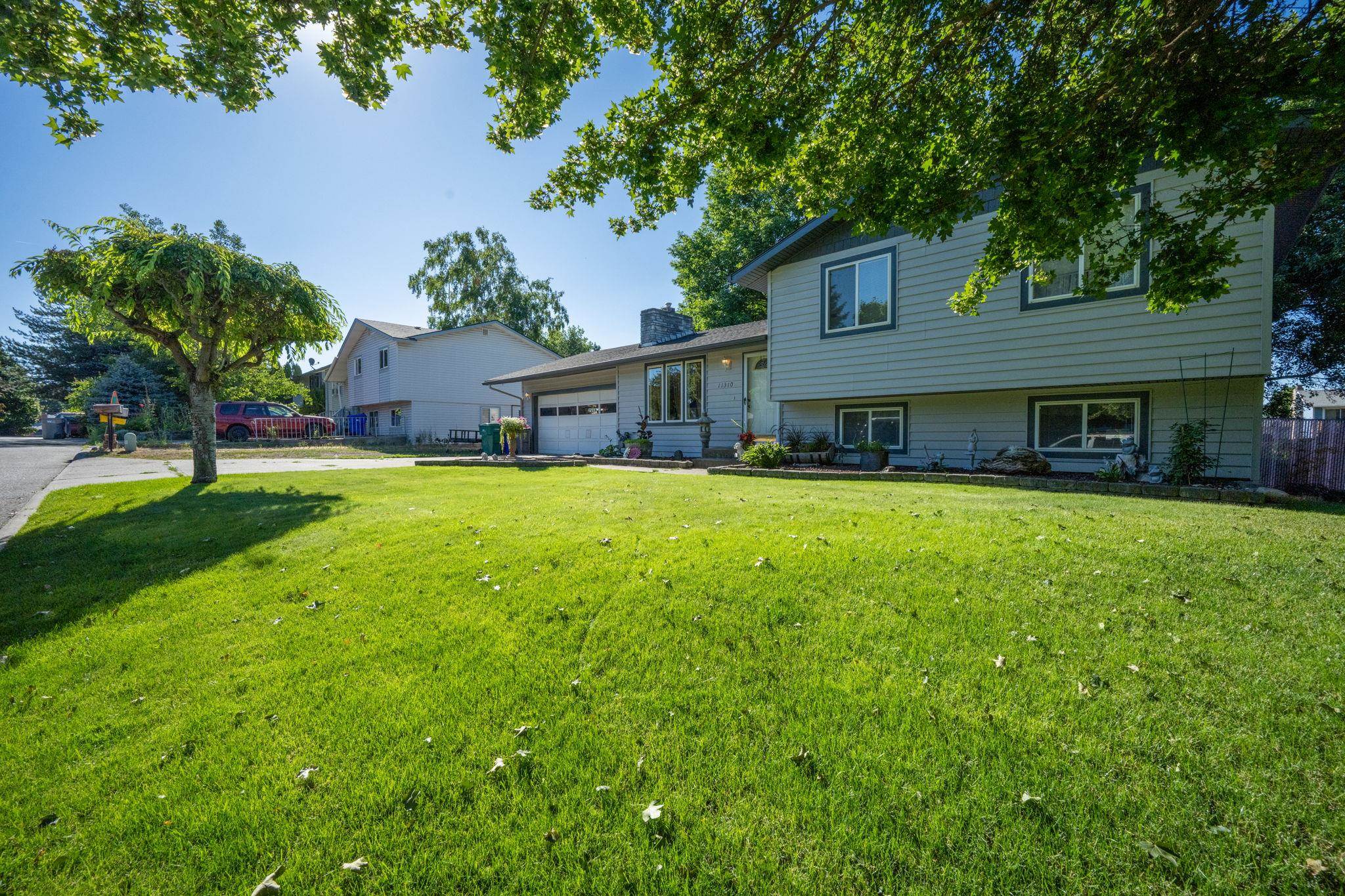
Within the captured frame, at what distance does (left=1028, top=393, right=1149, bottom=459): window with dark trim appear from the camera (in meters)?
8.55

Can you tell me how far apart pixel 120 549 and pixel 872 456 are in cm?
1091

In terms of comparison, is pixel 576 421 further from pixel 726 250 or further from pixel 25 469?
pixel 25 469

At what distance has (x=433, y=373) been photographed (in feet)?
88.9

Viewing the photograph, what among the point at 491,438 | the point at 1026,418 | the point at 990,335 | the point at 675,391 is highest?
the point at 990,335

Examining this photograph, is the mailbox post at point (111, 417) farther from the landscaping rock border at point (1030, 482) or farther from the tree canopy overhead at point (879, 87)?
the landscaping rock border at point (1030, 482)

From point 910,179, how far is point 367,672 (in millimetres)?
5325

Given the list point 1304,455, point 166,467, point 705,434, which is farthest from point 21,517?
point 1304,455

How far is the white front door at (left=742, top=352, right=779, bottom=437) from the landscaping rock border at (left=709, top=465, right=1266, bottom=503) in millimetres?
2783

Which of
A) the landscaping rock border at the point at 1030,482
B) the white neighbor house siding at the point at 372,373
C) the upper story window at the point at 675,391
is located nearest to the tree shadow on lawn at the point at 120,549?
the landscaping rock border at the point at 1030,482

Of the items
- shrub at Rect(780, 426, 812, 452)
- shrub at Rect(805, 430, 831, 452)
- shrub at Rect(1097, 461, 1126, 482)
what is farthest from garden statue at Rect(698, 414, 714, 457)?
shrub at Rect(1097, 461, 1126, 482)

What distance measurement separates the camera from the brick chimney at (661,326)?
16844 millimetres

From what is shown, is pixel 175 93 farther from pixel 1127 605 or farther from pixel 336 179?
pixel 1127 605

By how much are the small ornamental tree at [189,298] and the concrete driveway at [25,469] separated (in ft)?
7.60

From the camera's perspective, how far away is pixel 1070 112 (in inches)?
150
